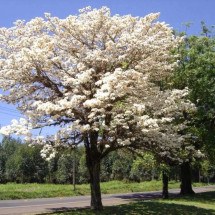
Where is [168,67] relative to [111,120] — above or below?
above

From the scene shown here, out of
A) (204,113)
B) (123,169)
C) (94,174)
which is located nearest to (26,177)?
(123,169)

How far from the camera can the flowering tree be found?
60.8 ft

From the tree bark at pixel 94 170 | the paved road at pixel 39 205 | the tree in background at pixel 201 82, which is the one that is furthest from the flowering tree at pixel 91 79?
the tree in background at pixel 201 82

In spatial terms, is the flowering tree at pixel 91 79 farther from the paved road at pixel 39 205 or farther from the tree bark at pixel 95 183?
the paved road at pixel 39 205

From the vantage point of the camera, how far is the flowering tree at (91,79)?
18.5 metres

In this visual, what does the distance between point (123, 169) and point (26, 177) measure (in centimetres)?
2312

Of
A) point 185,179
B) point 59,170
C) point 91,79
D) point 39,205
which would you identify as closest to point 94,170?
point 91,79

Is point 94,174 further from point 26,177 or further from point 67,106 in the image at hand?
point 26,177

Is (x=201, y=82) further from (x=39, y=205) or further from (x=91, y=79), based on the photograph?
(x=39, y=205)

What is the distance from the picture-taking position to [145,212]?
21844mm

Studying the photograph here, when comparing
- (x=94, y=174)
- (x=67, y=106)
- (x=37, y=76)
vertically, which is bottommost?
(x=94, y=174)

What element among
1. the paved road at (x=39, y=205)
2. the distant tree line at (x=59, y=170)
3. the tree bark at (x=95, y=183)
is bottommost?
the paved road at (x=39, y=205)

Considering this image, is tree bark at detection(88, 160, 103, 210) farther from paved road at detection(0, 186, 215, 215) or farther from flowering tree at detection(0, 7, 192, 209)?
paved road at detection(0, 186, 215, 215)

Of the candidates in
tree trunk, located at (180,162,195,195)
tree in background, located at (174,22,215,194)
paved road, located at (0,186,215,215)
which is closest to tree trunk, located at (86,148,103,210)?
paved road, located at (0,186,215,215)
